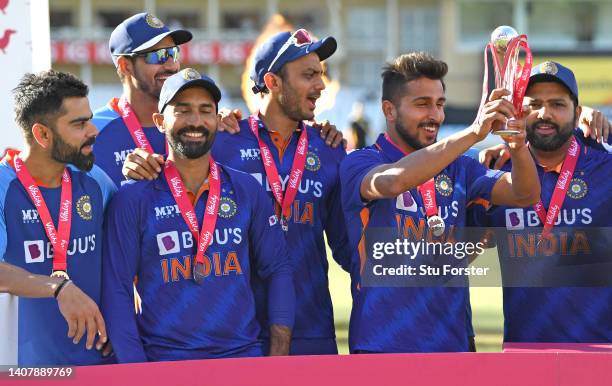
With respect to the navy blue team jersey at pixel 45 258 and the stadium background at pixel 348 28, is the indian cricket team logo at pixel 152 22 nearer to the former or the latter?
the navy blue team jersey at pixel 45 258

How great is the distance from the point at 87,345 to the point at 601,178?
2521mm

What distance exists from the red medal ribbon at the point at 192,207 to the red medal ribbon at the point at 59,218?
0.45 m

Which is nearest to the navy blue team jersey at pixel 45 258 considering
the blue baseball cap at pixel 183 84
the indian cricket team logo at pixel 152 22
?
the blue baseball cap at pixel 183 84

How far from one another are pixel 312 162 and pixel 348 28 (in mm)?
43649

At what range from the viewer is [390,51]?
156 feet

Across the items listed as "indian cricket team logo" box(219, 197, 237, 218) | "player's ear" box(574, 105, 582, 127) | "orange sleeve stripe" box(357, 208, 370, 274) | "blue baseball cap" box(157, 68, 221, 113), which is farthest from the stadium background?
"indian cricket team logo" box(219, 197, 237, 218)

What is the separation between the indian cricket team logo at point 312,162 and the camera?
543cm

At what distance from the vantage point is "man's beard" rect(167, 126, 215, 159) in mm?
4723

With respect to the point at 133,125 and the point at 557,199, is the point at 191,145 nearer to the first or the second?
the point at 133,125

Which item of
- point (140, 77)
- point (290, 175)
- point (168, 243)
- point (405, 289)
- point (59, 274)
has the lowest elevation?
point (405, 289)

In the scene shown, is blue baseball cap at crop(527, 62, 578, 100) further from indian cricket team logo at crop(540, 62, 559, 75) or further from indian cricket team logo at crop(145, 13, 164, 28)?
indian cricket team logo at crop(145, 13, 164, 28)

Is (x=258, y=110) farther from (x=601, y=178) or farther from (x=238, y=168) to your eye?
(x=601, y=178)

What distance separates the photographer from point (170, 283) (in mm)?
A: 4609

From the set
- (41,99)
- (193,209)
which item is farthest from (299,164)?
(41,99)
